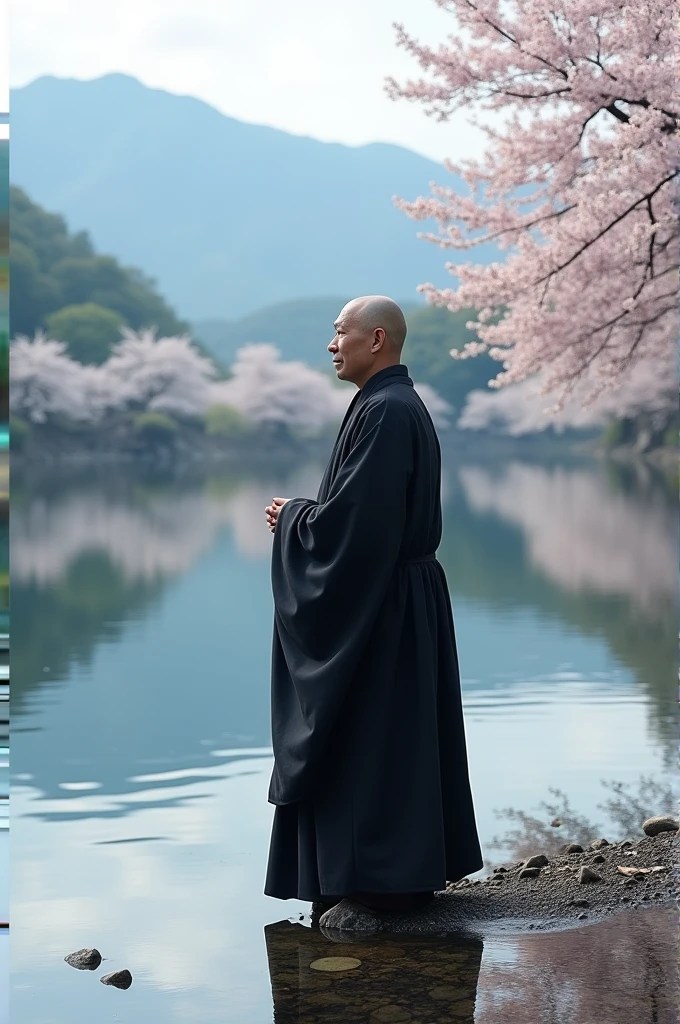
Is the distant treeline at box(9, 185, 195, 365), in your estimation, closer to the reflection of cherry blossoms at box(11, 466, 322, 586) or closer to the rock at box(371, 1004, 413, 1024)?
the reflection of cherry blossoms at box(11, 466, 322, 586)

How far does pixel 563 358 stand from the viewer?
31.1 feet

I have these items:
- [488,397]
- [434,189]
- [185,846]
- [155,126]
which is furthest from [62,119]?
[185,846]

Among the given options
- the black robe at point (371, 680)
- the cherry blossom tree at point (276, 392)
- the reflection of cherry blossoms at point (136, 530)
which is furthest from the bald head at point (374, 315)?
the cherry blossom tree at point (276, 392)

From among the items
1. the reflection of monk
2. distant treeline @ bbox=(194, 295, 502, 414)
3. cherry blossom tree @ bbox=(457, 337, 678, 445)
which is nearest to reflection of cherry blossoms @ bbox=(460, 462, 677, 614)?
cherry blossom tree @ bbox=(457, 337, 678, 445)

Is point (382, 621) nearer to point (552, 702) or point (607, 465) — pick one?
point (552, 702)

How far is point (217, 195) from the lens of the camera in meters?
68.1

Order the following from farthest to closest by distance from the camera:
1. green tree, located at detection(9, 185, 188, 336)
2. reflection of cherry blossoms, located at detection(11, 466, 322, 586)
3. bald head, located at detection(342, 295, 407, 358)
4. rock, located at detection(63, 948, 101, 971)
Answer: green tree, located at detection(9, 185, 188, 336) < reflection of cherry blossoms, located at detection(11, 466, 322, 586) < bald head, located at detection(342, 295, 407, 358) < rock, located at detection(63, 948, 101, 971)

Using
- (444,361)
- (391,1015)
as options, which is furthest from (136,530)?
(444,361)

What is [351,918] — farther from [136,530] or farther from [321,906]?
[136,530]

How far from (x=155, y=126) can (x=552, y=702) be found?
70675 mm

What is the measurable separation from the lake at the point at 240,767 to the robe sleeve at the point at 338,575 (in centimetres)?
50

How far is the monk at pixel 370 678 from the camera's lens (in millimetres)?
2877

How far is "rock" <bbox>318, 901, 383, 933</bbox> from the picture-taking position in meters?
2.91

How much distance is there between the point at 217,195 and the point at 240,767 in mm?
65798
